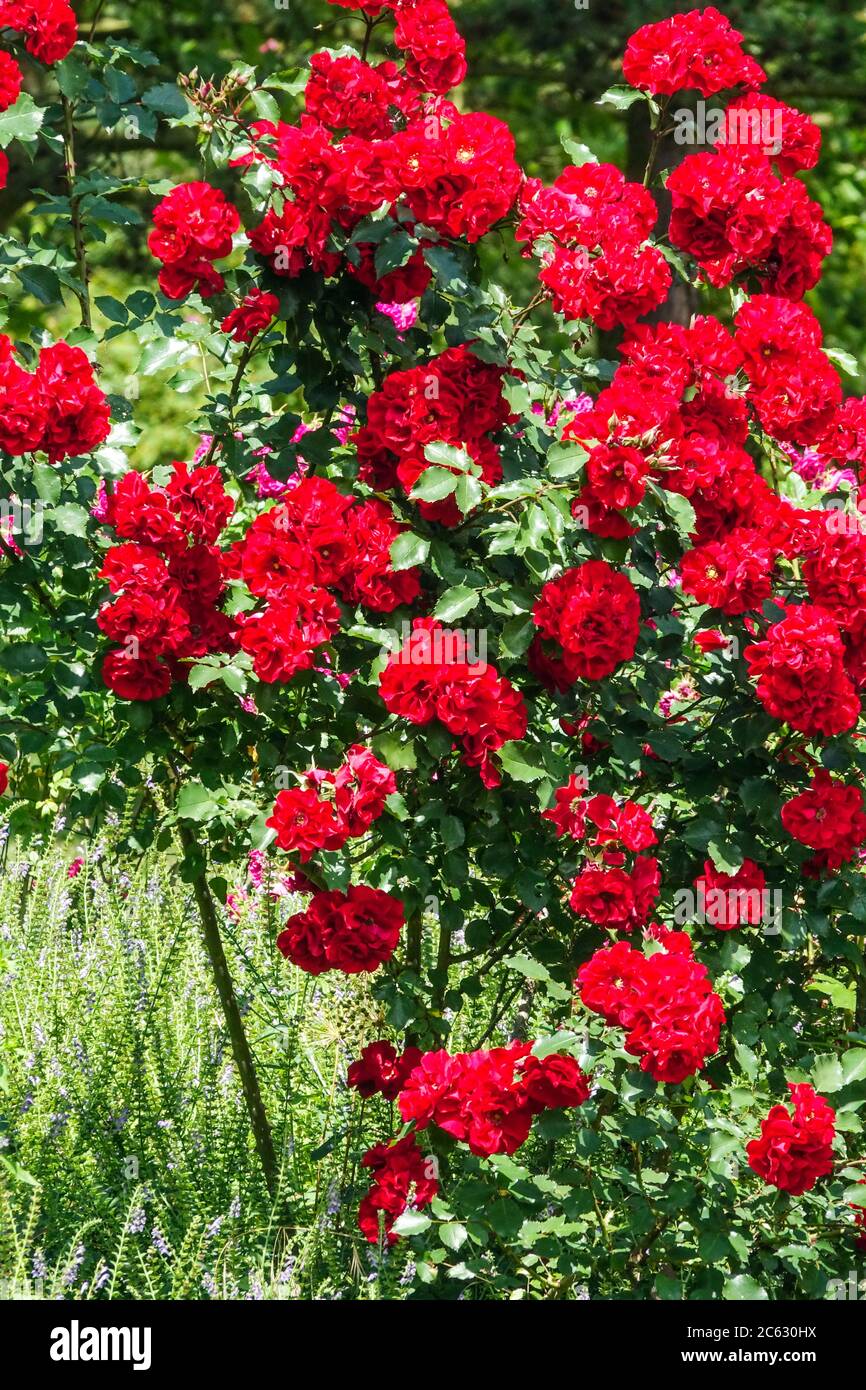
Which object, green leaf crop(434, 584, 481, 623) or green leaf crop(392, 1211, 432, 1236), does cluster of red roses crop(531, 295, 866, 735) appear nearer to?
green leaf crop(434, 584, 481, 623)

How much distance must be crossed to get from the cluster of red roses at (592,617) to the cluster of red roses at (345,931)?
48 cm

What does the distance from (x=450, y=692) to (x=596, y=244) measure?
77cm

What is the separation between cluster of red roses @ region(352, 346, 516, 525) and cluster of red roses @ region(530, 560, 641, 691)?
23 cm

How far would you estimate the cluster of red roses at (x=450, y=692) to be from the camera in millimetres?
2268

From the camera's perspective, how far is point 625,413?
89.1 inches

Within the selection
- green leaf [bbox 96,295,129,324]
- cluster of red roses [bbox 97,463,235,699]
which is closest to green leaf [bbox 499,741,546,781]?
cluster of red roses [bbox 97,463,235,699]

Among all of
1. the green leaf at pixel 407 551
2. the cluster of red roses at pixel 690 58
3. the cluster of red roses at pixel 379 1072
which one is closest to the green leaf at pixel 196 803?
the green leaf at pixel 407 551

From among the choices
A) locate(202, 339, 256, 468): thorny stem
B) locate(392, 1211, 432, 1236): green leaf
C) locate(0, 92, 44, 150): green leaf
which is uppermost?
locate(0, 92, 44, 150): green leaf

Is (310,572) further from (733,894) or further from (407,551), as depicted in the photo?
(733,894)

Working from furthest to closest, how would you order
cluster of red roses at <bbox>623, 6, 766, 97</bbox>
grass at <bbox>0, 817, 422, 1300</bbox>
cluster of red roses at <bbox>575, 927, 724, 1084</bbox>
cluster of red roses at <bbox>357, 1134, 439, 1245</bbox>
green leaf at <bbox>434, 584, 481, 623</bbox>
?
grass at <bbox>0, 817, 422, 1300</bbox> → cluster of red roses at <bbox>623, 6, 766, 97</bbox> → cluster of red roses at <bbox>357, 1134, 439, 1245</bbox> → green leaf at <bbox>434, 584, 481, 623</bbox> → cluster of red roses at <bbox>575, 927, 724, 1084</bbox>

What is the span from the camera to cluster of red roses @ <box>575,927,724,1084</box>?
7.27 feet

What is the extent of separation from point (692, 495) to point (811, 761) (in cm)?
50

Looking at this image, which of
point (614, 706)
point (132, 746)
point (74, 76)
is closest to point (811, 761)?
point (614, 706)

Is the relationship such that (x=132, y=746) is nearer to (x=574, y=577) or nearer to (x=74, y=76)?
(x=574, y=577)
